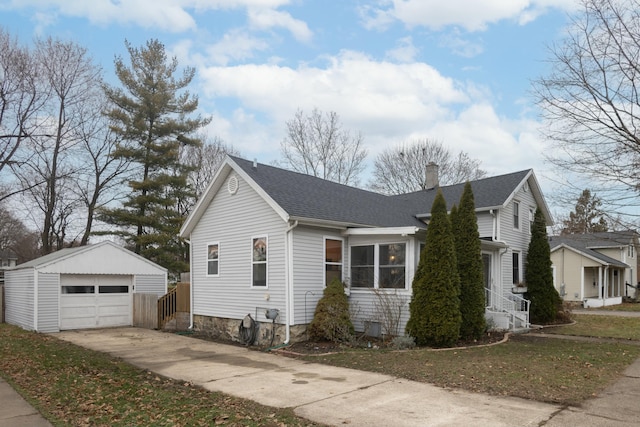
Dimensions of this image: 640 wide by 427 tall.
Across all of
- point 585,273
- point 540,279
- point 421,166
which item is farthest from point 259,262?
point 585,273

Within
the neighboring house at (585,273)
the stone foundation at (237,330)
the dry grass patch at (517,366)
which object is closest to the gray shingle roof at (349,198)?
the stone foundation at (237,330)

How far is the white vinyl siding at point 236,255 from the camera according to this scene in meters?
12.8

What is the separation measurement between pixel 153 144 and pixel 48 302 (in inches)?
549

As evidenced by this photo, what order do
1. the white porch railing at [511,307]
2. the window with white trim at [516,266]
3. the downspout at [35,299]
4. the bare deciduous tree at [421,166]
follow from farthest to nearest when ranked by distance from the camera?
the bare deciduous tree at [421,166] < the window with white trim at [516,266] < the downspout at [35,299] < the white porch railing at [511,307]

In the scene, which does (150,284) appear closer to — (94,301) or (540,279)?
(94,301)

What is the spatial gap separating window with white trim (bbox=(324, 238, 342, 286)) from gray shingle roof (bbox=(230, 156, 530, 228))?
2.47 feet

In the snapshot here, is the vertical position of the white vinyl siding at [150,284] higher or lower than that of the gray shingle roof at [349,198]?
lower

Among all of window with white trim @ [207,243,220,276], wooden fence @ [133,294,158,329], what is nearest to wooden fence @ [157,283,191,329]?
wooden fence @ [133,294,158,329]

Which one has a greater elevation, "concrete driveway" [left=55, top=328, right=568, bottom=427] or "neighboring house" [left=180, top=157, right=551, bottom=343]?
"neighboring house" [left=180, top=157, right=551, bottom=343]

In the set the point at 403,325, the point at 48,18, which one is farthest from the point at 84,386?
the point at 48,18

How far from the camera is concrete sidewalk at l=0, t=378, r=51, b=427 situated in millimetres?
5820

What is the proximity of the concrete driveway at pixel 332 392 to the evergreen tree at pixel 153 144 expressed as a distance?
53.7 feet

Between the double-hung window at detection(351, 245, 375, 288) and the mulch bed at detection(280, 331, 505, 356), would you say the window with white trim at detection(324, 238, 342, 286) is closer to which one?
the double-hung window at detection(351, 245, 375, 288)

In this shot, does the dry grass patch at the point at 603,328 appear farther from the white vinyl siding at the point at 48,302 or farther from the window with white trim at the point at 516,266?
the white vinyl siding at the point at 48,302
